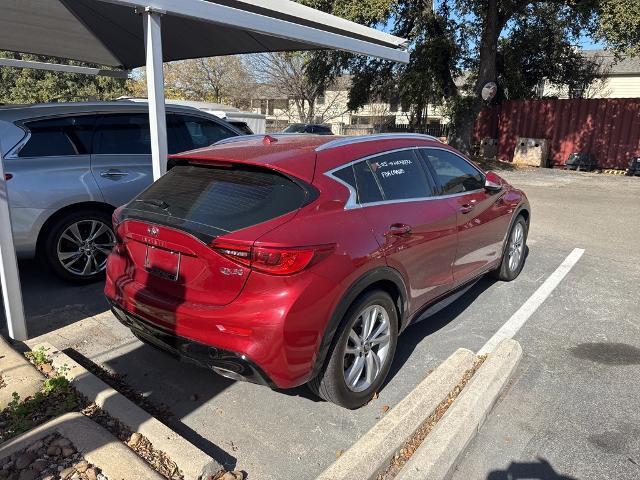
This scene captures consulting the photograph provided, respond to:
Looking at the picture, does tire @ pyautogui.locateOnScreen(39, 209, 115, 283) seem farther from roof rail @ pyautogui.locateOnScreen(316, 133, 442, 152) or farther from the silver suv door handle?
roof rail @ pyautogui.locateOnScreen(316, 133, 442, 152)

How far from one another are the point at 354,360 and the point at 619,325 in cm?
297

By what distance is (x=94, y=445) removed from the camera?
2486mm

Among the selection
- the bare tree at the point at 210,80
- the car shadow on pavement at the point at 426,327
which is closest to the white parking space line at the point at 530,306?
the car shadow on pavement at the point at 426,327

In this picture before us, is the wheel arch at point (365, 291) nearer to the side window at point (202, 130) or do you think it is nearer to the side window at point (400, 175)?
the side window at point (400, 175)

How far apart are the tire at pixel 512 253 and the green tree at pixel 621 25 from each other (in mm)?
10580

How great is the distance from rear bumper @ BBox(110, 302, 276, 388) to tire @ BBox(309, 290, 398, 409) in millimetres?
424

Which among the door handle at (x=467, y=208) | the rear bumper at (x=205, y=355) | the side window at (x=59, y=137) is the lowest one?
the rear bumper at (x=205, y=355)

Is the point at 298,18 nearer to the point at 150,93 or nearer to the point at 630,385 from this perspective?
the point at 150,93

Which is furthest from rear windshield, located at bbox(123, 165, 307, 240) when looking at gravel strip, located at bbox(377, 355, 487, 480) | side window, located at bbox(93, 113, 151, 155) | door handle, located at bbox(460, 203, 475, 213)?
side window, located at bbox(93, 113, 151, 155)

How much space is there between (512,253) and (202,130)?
3962 mm

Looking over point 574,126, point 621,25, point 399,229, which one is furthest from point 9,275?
point 574,126

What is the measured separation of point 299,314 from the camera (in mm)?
2574

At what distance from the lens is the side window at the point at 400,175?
3.38 metres

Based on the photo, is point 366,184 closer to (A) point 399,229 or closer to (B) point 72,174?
(A) point 399,229
